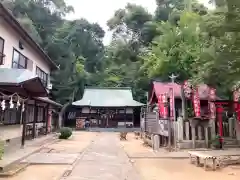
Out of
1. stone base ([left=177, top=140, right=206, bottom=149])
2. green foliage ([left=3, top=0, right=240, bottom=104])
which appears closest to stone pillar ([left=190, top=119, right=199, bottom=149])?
stone base ([left=177, top=140, right=206, bottom=149])

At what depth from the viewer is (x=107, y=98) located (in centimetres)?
4094

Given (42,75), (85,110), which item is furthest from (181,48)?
(85,110)

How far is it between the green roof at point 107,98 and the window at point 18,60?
18.8 metres

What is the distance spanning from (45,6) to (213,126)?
46.4 metres

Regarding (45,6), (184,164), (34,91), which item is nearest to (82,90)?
(45,6)

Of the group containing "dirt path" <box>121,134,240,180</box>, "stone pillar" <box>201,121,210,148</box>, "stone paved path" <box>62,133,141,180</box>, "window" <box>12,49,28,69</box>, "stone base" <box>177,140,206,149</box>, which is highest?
"window" <box>12,49,28,69</box>

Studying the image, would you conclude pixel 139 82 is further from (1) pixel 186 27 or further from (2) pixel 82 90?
(1) pixel 186 27

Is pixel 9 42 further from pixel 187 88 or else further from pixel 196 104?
pixel 196 104

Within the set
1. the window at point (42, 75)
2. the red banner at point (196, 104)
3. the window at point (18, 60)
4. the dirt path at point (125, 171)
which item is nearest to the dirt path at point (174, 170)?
the dirt path at point (125, 171)

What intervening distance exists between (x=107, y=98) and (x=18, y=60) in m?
23.6

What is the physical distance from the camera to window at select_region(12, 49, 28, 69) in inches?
677

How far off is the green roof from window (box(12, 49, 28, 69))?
61.7ft

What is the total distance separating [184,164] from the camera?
10.7 m

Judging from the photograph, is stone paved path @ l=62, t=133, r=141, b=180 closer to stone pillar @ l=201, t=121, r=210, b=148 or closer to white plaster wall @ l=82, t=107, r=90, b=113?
stone pillar @ l=201, t=121, r=210, b=148
